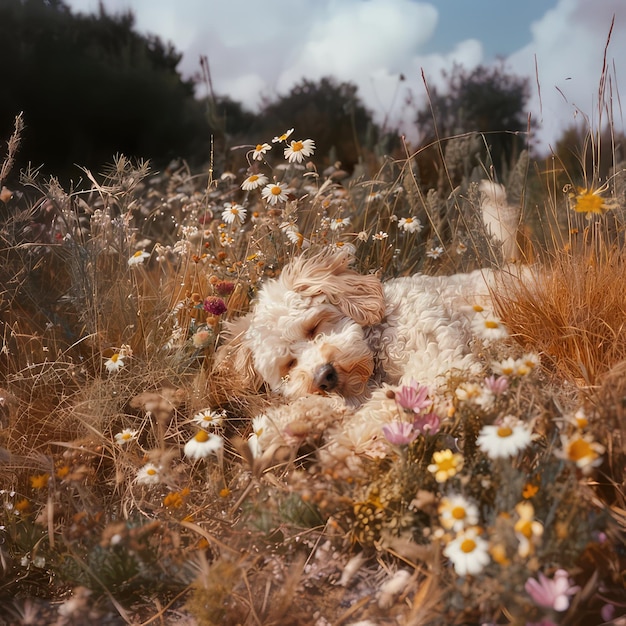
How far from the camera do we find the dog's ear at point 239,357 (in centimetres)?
335

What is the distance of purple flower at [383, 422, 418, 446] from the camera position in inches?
88.4

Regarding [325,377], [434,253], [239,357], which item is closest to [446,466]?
[325,377]

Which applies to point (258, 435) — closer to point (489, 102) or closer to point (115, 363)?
point (115, 363)

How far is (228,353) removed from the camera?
3438mm

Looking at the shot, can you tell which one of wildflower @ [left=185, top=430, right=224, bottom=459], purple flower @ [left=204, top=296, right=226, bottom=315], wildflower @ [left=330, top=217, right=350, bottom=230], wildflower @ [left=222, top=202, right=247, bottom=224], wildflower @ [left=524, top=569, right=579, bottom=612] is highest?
wildflower @ [left=222, top=202, right=247, bottom=224]

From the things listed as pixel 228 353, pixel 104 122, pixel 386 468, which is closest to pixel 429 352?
pixel 386 468

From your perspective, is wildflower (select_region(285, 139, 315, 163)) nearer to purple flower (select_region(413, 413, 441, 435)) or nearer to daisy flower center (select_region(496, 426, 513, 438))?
purple flower (select_region(413, 413, 441, 435))

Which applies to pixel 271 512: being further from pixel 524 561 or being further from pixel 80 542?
pixel 524 561

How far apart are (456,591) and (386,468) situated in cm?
67

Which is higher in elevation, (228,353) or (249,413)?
(228,353)

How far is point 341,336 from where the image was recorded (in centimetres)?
309

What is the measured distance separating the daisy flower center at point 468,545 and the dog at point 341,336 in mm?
1119

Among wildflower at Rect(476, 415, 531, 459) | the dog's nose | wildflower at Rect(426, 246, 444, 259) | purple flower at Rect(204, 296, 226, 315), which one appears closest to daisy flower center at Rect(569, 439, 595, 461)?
wildflower at Rect(476, 415, 531, 459)

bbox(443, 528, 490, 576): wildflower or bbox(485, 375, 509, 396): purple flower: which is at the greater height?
bbox(485, 375, 509, 396): purple flower
